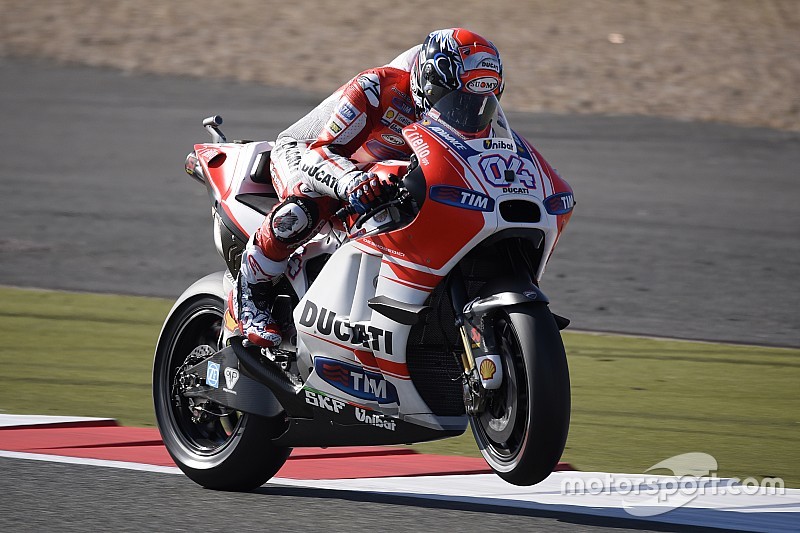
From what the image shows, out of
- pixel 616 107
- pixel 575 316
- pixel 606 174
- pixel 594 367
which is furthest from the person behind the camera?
pixel 616 107

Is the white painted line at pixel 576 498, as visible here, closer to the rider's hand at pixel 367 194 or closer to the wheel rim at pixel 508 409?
the wheel rim at pixel 508 409

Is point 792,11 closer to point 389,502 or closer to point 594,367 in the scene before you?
point 594,367

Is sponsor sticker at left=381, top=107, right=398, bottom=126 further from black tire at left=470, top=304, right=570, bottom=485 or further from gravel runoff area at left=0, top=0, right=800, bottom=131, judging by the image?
gravel runoff area at left=0, top=0, right=800, bottom=131

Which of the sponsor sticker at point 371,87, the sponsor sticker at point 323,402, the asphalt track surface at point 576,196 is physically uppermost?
the sponsor sticker at point 371,87

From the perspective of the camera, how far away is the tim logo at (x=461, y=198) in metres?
5.01

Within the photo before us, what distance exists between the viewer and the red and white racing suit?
5.50 m

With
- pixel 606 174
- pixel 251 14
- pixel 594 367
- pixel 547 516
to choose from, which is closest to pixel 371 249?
pixel 547 516

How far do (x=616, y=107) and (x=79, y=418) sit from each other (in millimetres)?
13930

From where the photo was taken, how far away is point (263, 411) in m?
5.75

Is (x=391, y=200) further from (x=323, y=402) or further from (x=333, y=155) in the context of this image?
(x=323, y=402)

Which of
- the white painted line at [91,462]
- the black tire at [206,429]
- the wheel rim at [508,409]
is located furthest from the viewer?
the white painted line at [91,462]

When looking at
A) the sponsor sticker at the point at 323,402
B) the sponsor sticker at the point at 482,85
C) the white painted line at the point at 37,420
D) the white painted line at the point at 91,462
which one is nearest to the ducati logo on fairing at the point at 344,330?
the sponsor sticker at the point at 323,402

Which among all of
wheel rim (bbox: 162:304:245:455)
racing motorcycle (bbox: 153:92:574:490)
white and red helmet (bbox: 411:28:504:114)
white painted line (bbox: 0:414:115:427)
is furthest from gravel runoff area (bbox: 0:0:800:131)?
white and red helmet (bbox: 411:28:504:114)

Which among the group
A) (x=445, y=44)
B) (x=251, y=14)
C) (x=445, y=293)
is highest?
(x=445, y=44)
